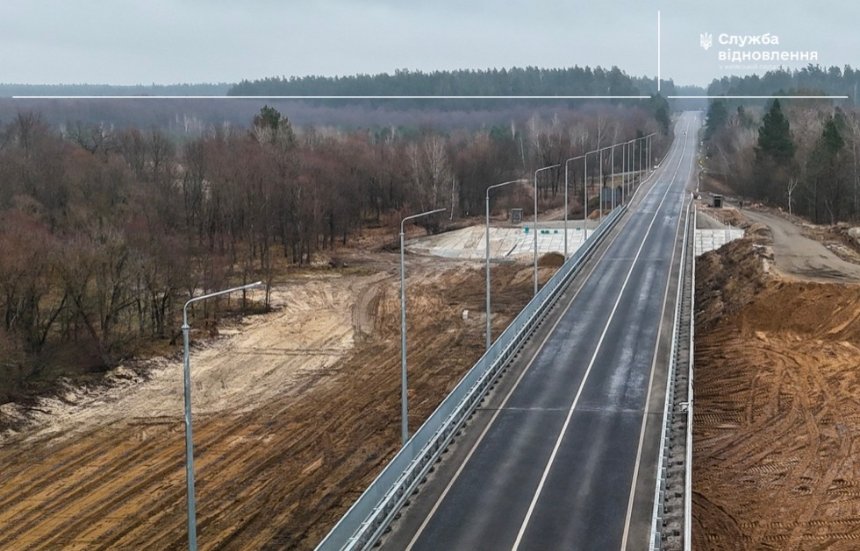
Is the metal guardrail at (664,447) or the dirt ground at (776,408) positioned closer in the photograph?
the metal guardrail at (664,447)

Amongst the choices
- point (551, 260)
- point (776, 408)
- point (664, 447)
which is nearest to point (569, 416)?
point (664, 447)

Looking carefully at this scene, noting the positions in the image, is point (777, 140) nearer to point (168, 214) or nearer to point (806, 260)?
point (806, 260)

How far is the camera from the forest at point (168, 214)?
52.8m

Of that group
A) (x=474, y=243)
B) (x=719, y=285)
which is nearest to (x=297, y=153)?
(x=474, y=243)

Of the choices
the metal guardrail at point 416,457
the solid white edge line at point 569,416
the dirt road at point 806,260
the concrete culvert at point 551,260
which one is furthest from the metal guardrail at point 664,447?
the concrete culvert at point 551,260

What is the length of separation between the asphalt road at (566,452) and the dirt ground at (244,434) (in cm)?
546

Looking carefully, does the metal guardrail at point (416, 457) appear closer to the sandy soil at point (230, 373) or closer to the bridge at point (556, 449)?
the bridge at point (556, 449)

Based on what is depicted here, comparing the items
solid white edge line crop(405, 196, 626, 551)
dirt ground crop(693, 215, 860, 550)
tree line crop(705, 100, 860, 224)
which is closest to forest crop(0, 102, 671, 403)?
solid white edge line crop(405, 196, 626, 551)

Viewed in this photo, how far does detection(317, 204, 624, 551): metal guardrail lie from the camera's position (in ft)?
80.6

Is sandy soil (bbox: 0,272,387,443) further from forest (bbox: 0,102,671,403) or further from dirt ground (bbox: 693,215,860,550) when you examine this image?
dirt ground (bbox: 693,215,860,550)

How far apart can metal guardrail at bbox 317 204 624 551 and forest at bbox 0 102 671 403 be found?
23.8 meters

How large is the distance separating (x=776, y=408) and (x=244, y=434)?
23538mm

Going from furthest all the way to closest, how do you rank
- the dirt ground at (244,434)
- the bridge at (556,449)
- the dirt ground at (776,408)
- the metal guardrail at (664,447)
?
the dirt ground at (244,434), the dirt ground at (776,408), the bridge at (556,449), the metal guardrail at (664,447)

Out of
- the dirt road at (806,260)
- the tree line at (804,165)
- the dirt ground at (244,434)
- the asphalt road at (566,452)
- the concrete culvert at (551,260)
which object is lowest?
the dirt ground at (244,434)
